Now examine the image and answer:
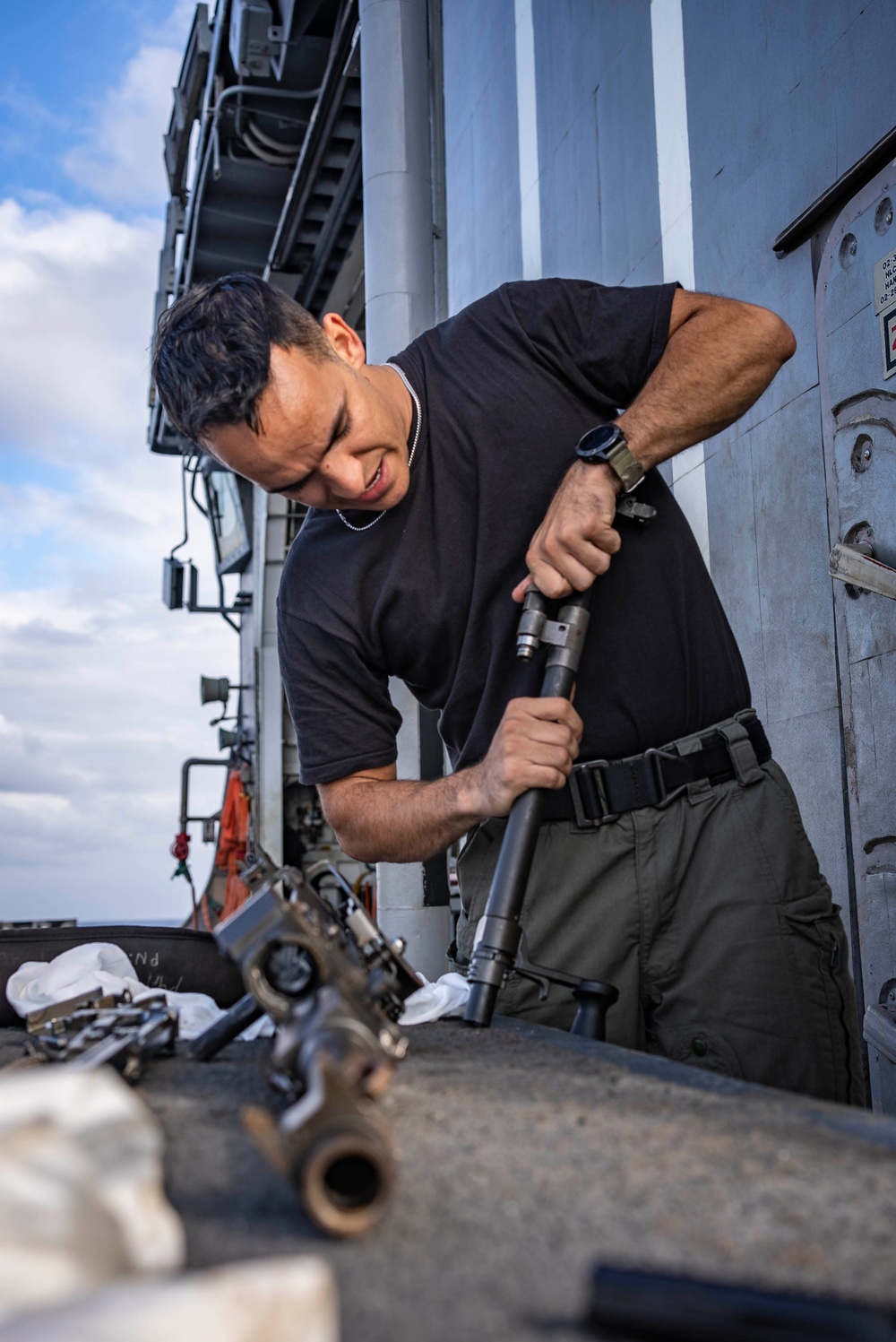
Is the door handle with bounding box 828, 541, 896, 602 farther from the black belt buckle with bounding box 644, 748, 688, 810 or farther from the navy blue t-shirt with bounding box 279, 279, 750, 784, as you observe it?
the black belt buckle with bounding box 644, 748, 688, 810

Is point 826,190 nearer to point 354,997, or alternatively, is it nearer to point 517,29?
point 354,997

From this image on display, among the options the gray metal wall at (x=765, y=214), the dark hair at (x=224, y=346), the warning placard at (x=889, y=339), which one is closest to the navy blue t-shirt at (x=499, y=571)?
the dark hair at (x=224, y=346)

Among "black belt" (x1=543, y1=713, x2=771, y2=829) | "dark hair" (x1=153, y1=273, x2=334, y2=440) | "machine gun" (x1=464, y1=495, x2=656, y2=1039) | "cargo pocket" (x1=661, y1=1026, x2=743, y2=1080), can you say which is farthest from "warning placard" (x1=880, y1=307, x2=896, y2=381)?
"cargo pocket" (x1=661, y1=1026, x2=743, y2=1080)

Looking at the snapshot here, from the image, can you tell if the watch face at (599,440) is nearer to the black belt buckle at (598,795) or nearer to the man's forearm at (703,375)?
the man's forearm at (703,375)

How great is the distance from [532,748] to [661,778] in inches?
9.8

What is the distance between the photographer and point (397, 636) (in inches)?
69.7

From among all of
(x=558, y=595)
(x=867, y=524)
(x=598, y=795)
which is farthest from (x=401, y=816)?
(x=867, y=524)

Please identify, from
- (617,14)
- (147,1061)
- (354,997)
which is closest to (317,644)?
(147,1061)

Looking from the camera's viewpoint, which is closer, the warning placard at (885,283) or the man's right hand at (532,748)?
→ the man's right hand at (532,748)

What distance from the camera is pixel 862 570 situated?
6.11 ft

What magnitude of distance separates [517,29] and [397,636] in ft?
10.4

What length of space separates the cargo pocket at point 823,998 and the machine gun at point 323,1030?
0.64 metres

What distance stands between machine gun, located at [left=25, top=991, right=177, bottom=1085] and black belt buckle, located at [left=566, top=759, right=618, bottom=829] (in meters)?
0.64

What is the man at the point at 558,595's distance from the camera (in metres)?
1.48
